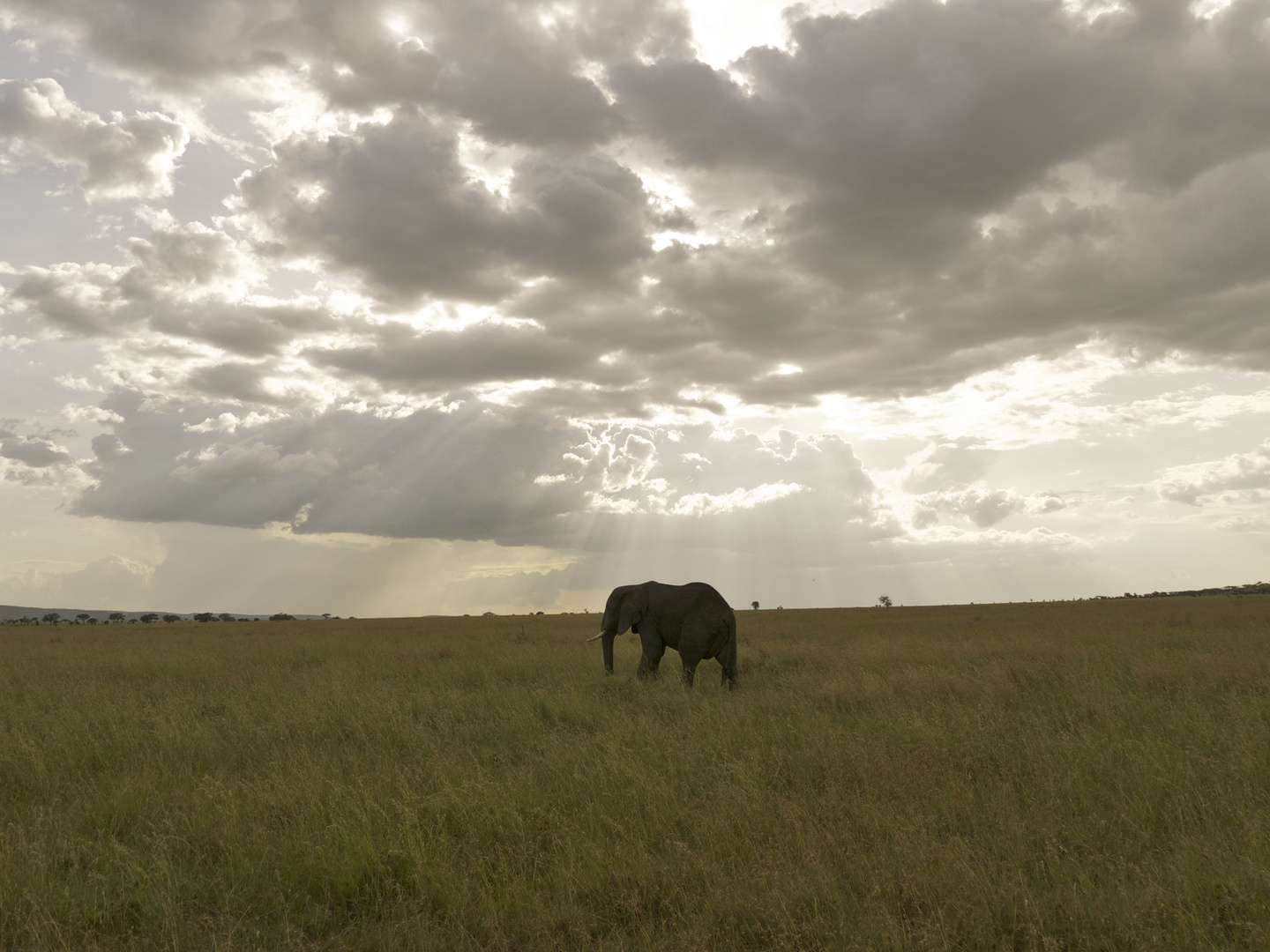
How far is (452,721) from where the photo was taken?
1040 cm

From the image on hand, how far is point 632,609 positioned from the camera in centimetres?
1502

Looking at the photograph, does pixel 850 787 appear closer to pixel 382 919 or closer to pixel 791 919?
pixel 791 919

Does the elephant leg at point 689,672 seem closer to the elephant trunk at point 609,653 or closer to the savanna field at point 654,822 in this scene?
the elephant trunk at point 609,653

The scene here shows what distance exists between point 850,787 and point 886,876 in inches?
77.7

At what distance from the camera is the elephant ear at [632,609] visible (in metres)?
14.9

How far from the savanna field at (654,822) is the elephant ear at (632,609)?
3202mm

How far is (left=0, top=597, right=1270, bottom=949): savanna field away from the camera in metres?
4.50

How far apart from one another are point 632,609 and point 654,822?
913 centimetres

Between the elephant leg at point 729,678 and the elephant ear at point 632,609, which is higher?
the elephant ear at point 632,609

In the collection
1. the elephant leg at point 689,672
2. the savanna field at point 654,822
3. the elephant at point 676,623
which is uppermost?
the elephant at point 676,623

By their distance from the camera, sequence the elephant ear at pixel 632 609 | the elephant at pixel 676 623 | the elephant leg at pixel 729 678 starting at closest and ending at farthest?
the elephant leg at pixel 729 678, the elephant at pixel 676 623, the elephant ear at pixel 632 609

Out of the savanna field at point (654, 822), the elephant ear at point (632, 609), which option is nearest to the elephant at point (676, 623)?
the elephant ear at point (632, 609)

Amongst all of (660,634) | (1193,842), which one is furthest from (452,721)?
(1193,842)

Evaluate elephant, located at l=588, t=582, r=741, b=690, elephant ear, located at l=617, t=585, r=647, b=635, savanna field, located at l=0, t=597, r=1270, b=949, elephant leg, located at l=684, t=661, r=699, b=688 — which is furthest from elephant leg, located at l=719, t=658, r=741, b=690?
elephant ear, located at l=617, t=585, r=647, b=635
